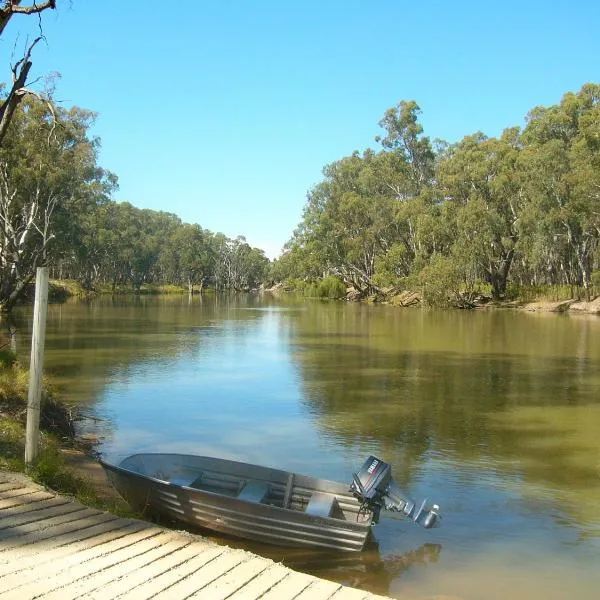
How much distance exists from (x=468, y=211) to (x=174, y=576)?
59064 millimetres

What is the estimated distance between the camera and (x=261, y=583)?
17.6ft

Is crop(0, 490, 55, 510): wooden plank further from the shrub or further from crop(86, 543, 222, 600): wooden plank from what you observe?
the shrub

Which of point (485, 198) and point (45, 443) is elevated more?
point (485, 198)

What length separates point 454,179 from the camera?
6406 centimetres

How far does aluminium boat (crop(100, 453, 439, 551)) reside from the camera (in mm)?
7469

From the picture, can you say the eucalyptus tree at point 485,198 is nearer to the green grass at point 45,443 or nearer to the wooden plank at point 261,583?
the green grass at point 45,443

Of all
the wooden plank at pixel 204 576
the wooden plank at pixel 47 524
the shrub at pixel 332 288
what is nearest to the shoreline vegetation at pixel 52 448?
the wooden plank at pixel 47 524

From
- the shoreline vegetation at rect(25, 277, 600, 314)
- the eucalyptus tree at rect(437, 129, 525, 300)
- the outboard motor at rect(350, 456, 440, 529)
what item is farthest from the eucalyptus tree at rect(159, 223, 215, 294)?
the outboard motor at rect(350, 456, 440, 529)

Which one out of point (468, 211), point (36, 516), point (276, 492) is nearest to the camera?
point (36, 516)

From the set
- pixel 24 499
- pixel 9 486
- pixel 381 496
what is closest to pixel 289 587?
pixel 381 496

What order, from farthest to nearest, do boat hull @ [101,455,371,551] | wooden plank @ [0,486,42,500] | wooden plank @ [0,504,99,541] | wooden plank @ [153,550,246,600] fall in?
boat hull @ [101,455,371,551], wooden plank @ [0,486,42,500], wooden plank @ [0,504,99,541], wooden plank @ [153,550,246,600]

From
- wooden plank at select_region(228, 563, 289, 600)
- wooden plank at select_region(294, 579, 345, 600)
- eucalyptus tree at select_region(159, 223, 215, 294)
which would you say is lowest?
wooden plank at select_region(294, 579, 345, 600)

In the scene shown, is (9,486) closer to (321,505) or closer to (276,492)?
(276,492)

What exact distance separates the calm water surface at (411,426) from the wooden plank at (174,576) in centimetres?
186
